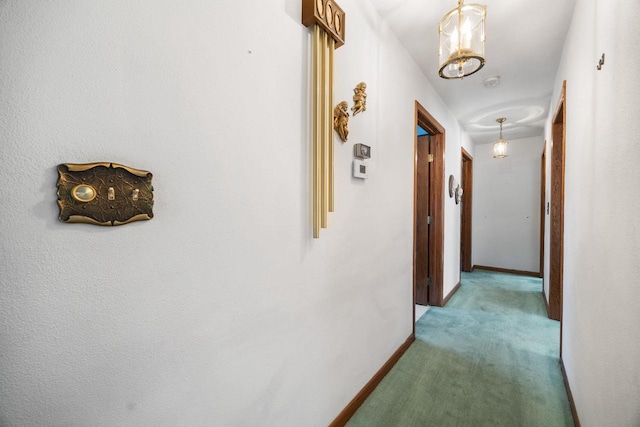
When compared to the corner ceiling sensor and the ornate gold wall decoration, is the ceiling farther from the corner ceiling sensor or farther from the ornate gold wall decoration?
the ornate gold wall decoration

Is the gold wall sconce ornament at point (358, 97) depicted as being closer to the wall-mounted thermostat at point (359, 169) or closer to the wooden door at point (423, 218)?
the wall-mounted thermostat at point (359, 169)

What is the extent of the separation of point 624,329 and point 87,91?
1630 millimetres

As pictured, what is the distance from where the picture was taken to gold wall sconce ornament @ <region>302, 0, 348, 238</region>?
4.05 ft

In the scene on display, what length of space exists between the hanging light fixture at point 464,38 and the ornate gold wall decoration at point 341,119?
513mm

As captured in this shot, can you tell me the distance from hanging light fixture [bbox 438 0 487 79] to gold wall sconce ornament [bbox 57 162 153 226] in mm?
1363

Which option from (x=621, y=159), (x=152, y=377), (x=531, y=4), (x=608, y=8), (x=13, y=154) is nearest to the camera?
(x=13, y=154)

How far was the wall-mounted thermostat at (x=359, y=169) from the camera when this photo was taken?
63.2 inches

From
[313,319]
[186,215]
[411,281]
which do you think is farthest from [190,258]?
[411,281]

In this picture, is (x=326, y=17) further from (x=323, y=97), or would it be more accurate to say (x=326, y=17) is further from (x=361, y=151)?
(x=361, y=151)

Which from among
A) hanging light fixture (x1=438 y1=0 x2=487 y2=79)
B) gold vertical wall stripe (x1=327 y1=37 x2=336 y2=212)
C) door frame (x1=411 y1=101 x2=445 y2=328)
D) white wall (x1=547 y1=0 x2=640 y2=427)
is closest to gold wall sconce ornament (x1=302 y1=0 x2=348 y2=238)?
gold vertical wall stripe (x1=327 y1=37 x2=336 y2=212)

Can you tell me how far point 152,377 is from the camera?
0.76 metres

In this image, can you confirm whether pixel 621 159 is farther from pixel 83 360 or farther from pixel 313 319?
pixel 83 360

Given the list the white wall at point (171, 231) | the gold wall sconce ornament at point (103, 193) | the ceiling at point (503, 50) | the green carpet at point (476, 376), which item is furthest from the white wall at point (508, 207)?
the gold wall sconce ornament at point (103, 193)

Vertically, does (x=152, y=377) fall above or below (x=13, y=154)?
below
